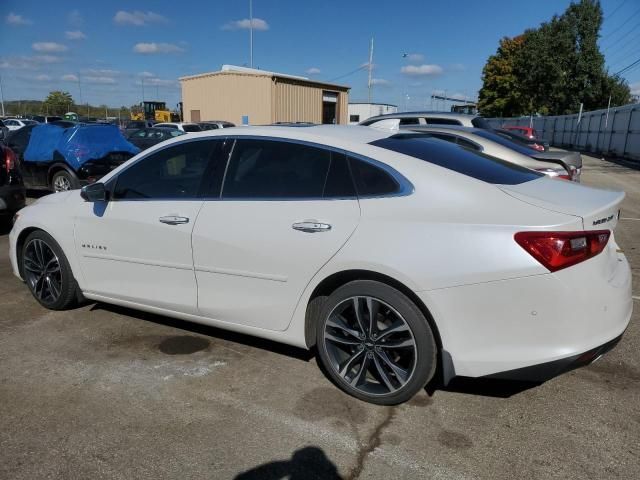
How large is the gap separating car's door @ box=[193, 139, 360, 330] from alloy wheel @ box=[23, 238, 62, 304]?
5.34ft

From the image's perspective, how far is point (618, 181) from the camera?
15.9 metres

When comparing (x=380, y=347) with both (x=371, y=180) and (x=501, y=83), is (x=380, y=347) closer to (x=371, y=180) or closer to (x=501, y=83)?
(x=371, y=180)

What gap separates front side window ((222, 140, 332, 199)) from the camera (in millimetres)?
3170

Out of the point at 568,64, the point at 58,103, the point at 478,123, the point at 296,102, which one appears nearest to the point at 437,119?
the point at 478,123

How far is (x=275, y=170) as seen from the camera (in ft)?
10.9

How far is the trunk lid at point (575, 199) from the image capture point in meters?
2.63

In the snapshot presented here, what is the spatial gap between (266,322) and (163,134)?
16502mm

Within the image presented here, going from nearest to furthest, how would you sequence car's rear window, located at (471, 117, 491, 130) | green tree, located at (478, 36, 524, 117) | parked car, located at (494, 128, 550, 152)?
car's rear window, located at (471, 117, 491, 130)
parked car, located at (494, 128, 550, 152)
green tree, located at (478, 36, 524, 117)

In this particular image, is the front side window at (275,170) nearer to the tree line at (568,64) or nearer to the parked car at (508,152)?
the parked car at (508,152)

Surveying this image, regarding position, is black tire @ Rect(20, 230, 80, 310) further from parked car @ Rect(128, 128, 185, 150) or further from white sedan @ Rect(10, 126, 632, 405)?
parked car @ Rect(128, 128, 185, 150)

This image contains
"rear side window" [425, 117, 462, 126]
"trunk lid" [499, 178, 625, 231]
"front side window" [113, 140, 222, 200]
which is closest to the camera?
"trunk lid" [499, 178, 625, 231]

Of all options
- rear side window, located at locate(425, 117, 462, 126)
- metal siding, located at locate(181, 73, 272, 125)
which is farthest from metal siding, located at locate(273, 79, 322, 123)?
rear side window, located at locate(425, 117, 462, 126)

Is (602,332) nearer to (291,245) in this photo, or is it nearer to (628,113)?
(291,245)

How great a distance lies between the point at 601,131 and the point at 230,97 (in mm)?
22010
